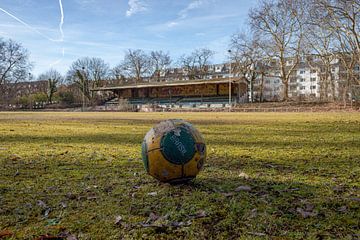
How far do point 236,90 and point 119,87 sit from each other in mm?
23918

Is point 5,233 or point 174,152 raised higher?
point 174,152

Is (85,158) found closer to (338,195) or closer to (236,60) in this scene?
(338,195)

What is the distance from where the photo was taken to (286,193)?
3.49 meters

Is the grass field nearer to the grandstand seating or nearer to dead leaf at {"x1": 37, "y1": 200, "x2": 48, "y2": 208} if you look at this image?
dead leaf at {"x1": 37, "y1": 200, "x2": 48, "y2": 208}

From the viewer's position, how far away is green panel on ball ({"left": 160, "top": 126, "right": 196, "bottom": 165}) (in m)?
3.62

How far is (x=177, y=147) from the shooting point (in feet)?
11.9

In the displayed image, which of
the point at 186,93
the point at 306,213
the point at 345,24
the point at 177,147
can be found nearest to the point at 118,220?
the point at 177,147

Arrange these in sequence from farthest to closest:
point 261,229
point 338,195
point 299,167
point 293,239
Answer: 1. point 299,167
2. point 338,195
3. point 261,229
4. point 293,239

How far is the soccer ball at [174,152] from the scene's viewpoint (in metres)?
3.64

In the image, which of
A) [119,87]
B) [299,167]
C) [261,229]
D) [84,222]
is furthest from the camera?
[119,87]

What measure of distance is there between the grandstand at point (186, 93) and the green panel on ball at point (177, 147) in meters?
46.4

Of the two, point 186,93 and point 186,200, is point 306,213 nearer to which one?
point 186,200

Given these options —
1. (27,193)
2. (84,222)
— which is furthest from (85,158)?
(84,222)

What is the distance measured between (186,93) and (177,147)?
54622 millimetres
